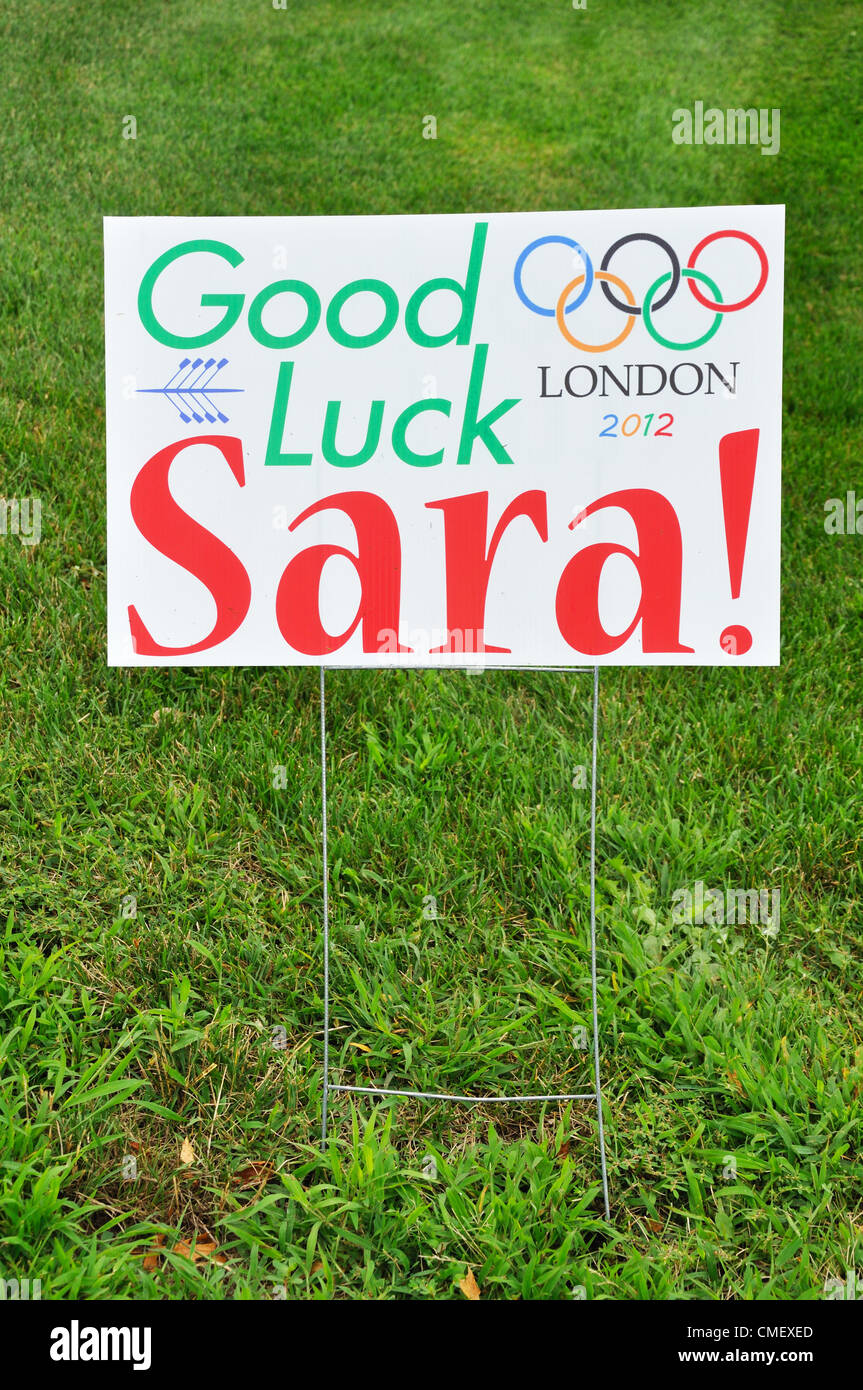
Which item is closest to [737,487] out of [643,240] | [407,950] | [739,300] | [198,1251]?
[739,300]

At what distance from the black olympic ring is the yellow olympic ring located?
1 centimetres

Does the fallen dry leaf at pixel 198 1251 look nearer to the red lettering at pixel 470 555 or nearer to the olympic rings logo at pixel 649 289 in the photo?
the red lettering at pixel 470 555

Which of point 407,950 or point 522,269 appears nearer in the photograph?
point 522,269

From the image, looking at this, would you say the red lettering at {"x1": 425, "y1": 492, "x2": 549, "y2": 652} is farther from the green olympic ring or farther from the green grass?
the green grass

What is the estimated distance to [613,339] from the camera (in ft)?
7.27

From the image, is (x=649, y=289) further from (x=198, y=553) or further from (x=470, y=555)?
(x=198, y=553)

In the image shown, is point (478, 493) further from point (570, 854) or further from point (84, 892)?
point (84, 892)

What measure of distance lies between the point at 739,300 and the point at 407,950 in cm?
171

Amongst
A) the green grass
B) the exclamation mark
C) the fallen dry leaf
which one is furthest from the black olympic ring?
the fallen dry leaf

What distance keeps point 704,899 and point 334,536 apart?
4.70ft

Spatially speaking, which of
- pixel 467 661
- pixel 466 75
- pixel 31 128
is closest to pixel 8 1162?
pixel 467 661

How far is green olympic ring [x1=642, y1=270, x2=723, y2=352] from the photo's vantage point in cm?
219

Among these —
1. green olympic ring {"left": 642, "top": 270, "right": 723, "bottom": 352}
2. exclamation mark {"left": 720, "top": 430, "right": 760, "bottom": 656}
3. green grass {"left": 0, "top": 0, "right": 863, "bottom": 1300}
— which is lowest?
green grass {"left": 0, "top": 0, "right": 863, "bottom": 1300}

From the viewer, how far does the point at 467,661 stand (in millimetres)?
2240
